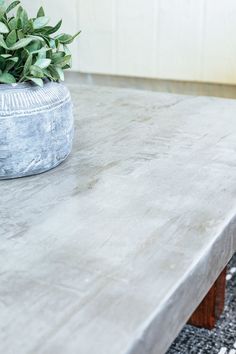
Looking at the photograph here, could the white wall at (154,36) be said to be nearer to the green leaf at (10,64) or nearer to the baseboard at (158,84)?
the baseboard at (158,84)

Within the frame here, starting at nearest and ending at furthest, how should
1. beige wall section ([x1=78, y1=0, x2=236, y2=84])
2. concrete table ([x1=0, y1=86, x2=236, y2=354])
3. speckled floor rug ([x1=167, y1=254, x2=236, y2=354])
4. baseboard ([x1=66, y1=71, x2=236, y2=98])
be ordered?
concrete table ([x1=0, y1=86, x2=236, y2=354])
speckled floor rug ([x1=167, y1=254, x2=236, y2=354])
beige wall section ([x1=78, y1=0, x2=236, y2=84])
baseboard ([x1=66, y1=71, x2=236, y2=98])

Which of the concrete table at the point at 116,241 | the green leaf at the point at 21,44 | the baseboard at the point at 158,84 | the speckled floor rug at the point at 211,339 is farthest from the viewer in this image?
the baseboard at the point at 158,84

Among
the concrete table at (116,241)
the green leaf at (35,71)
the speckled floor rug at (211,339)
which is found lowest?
the speckled floor rug at (211,339)

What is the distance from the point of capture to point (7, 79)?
Answer: 75 cm

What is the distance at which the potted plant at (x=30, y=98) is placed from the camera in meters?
0.75

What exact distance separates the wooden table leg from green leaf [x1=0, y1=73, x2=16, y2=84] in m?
0.59

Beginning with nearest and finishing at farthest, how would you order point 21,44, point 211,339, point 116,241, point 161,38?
point 116,241
point 21,44
point 211,339
point 161,38

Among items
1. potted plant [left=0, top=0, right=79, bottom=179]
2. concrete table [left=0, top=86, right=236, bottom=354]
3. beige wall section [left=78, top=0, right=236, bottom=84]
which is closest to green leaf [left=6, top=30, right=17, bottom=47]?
potted plant [left=0, top=0, right=79, bottom=179]

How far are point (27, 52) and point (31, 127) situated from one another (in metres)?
0.11

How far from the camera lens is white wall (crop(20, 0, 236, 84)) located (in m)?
1.85

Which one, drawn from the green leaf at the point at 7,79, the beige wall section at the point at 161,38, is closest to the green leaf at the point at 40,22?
the green leaf at the point at 7,79

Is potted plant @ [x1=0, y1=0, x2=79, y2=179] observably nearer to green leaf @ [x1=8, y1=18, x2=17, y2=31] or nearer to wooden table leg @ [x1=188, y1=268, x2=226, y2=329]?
green leaf @ [x1=8, y1=18, x2=17, y2=31]

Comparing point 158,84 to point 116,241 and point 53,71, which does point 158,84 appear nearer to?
point 53,71

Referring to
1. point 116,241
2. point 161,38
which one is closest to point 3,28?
point 116,241
